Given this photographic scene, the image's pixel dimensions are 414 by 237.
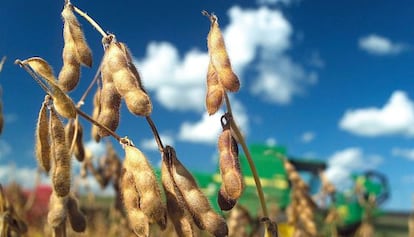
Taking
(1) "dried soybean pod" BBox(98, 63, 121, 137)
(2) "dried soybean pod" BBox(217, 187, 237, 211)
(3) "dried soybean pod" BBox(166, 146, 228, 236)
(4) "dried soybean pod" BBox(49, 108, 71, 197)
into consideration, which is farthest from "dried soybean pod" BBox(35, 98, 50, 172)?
(2) "dried soybean pod" BBox(217, 187, 237, 211)

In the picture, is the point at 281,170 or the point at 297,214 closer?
the point at 297,214

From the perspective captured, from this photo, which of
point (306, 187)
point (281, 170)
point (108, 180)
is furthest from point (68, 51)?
point (281, 170)

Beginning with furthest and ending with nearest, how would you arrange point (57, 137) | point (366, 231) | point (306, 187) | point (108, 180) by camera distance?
1. point (366, 231)
2. point (108, 180)
3. point (306, 187)
4. point (57, 137)

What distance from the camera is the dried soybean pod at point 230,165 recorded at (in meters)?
1.76

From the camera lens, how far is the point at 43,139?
1.97 meters

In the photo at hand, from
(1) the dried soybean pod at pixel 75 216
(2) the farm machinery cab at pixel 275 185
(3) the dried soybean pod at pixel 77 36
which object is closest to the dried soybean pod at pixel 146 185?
(3) the dried soybean pod at pixel 77 36

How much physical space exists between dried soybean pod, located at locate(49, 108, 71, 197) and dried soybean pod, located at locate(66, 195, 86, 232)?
1.54 ft

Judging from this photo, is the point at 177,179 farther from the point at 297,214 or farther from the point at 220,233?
the point at 297,214

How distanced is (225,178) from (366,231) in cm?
435

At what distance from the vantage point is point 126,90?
172 centimetres

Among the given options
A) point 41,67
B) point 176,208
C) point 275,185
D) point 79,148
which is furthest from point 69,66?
point 275,185

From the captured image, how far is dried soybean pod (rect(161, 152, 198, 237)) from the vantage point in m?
1.72


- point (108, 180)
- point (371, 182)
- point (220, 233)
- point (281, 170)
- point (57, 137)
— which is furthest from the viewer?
point (371, 182)

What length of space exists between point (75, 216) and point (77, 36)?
2.10ft
